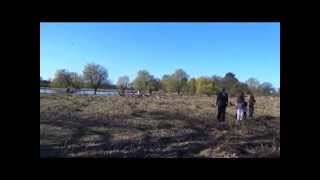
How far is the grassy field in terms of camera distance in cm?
554

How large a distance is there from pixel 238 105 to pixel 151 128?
967 millimetres

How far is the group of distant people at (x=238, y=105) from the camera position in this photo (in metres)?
5.62

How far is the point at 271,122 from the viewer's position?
5.55 m

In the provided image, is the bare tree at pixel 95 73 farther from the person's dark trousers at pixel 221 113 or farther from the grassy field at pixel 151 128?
the person's dark trousers at pixel 221 113

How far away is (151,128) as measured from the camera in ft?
18.6

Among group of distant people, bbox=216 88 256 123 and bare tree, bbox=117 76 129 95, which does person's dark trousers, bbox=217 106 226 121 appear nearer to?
group of distant people, bbox=216 88 256 123

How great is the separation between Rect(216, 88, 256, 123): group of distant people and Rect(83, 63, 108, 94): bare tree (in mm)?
1246

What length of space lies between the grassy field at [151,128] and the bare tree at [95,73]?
0.21 m

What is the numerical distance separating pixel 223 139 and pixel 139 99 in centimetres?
100

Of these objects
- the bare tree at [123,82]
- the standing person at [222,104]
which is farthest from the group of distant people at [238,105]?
the bare tree at [123,82]

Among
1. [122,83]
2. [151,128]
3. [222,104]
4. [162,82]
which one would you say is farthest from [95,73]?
[222,104]

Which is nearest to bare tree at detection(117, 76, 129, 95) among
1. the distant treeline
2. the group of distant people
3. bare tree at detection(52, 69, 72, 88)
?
the distant treeline
